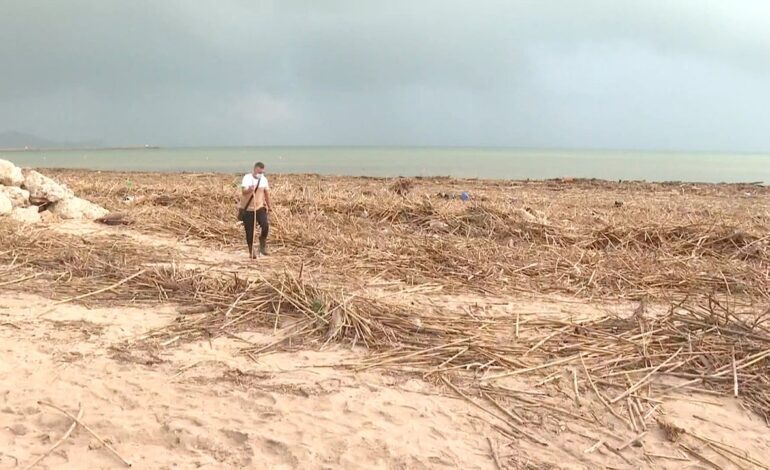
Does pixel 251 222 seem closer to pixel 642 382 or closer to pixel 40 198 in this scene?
pixel 40 198

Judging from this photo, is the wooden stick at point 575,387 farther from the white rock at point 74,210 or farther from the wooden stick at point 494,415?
the white rock at point 74,210

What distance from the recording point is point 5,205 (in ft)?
27.4

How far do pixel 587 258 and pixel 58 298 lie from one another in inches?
242

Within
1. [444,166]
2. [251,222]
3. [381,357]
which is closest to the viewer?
[381,357]

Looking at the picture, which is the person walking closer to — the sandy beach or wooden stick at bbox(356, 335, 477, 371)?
the sandy beach

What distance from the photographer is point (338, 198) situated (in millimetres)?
12141

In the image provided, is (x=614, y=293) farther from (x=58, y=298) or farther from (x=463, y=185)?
(x=463, y=185)

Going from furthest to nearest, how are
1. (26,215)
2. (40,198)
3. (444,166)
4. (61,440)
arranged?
1. (444,166)
2. (40,198)
3. (26,215)
4. (61,440)

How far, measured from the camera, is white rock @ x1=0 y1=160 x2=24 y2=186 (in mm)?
9195

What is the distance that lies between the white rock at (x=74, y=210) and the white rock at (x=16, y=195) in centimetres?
46

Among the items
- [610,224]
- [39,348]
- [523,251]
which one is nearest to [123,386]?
[39,348]

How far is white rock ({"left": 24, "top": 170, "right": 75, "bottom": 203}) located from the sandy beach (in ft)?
7.87

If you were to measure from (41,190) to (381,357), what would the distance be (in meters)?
8.57

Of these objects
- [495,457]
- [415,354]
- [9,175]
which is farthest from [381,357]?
[9,175]
